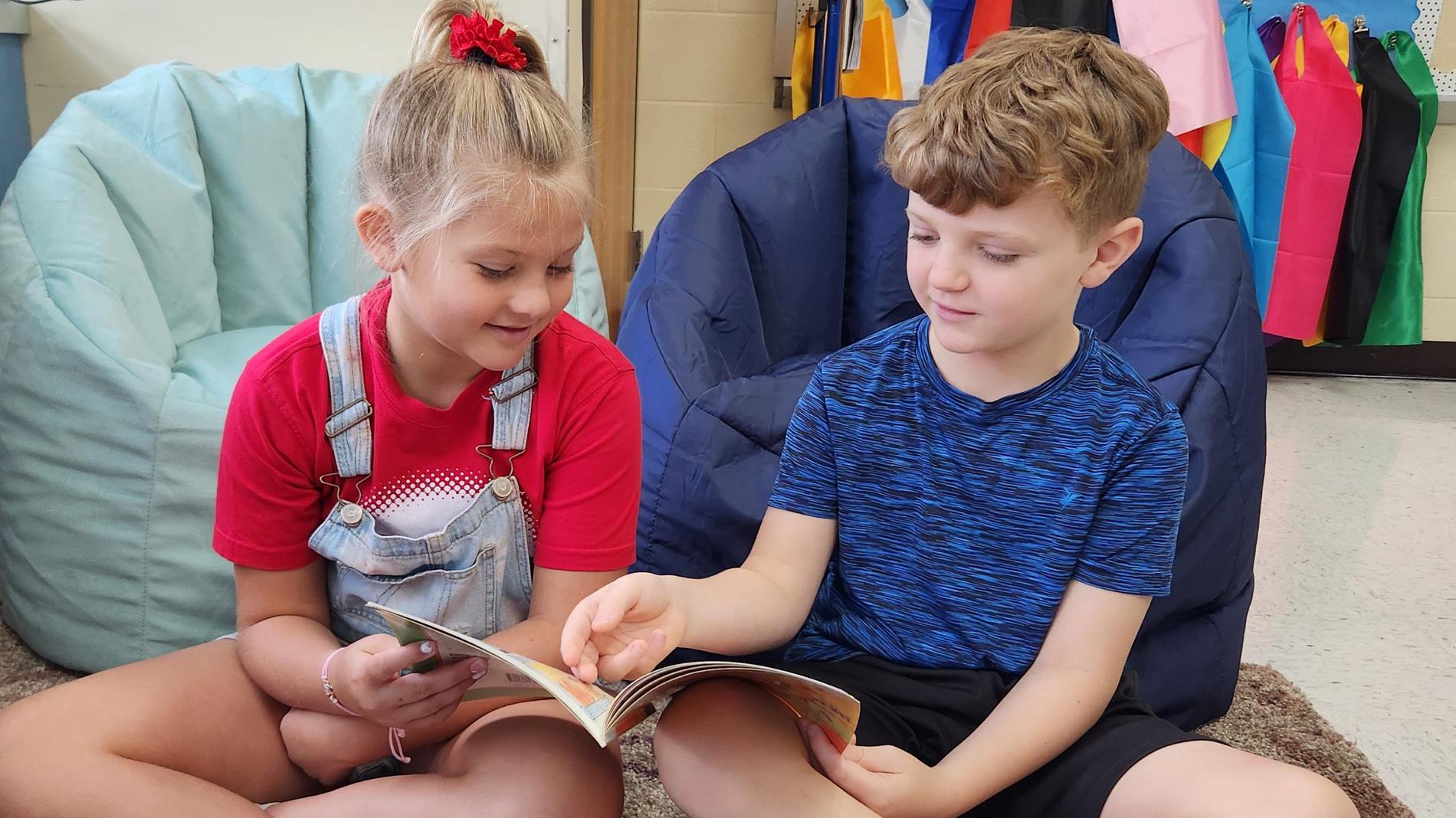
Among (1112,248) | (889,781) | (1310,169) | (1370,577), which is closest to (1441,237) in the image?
(1310,169)

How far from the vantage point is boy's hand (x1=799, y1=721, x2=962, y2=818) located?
2.68 feet

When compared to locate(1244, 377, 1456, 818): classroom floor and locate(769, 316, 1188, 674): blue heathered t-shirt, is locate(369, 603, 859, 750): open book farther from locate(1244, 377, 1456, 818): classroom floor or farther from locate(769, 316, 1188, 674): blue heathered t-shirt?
locate(1244, 377, 1456, 818): classroom floor

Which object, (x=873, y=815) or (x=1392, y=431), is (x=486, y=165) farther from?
(x=1392, y=431)

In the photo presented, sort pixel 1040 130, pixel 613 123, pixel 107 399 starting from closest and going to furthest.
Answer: pixel 1040 130 < pixel 107 399 < pixel 613 123

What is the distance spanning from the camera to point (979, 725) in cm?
91

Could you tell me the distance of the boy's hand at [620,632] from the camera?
29.0 inches

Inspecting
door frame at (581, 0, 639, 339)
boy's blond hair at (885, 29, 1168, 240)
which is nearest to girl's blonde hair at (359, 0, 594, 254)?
boy's blond hair at (885, 29, 1168, 240)

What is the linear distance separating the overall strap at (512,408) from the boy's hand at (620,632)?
0.66 ft

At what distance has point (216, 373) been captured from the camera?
1397mm

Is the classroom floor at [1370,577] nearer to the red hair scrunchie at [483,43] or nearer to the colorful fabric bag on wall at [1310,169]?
the colorful fabric bag on wall at [1310,169]

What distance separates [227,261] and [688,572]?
2.83ft

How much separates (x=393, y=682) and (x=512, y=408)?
23cm

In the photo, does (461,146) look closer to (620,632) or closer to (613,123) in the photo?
(620,632)

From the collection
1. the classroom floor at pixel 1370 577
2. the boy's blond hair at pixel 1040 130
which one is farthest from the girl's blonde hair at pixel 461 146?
the classroom floor at pixel 1370 577
